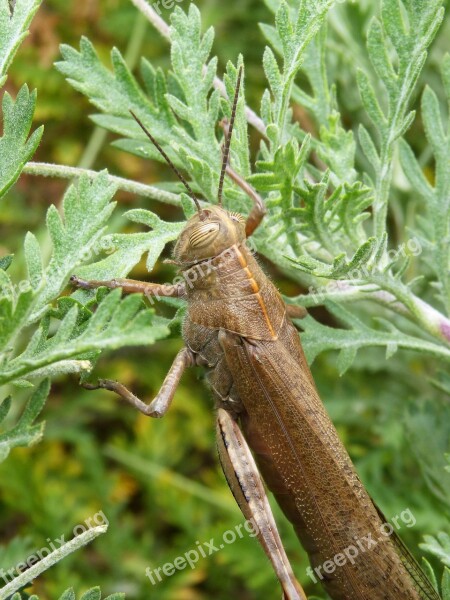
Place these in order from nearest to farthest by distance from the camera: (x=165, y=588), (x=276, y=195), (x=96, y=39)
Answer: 1. (x=276, y=195)
2. (x=165, y=588)
3. (x=96, y=39)

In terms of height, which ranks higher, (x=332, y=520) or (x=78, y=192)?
(x=78, y=192)

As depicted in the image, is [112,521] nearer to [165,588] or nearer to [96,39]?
[165,588]

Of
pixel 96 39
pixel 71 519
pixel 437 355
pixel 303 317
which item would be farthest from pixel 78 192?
pixel 96 39

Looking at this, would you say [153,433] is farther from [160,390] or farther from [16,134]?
[16,134]

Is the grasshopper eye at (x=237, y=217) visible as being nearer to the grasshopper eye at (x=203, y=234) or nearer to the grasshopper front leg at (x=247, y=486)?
the grasshopper eye at (x=203, y=234)

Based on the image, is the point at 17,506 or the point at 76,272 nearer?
the point at 76,272

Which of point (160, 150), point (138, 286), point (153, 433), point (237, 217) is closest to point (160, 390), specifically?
point (138, 286)

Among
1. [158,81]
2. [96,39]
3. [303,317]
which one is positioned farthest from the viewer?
[96,39]
